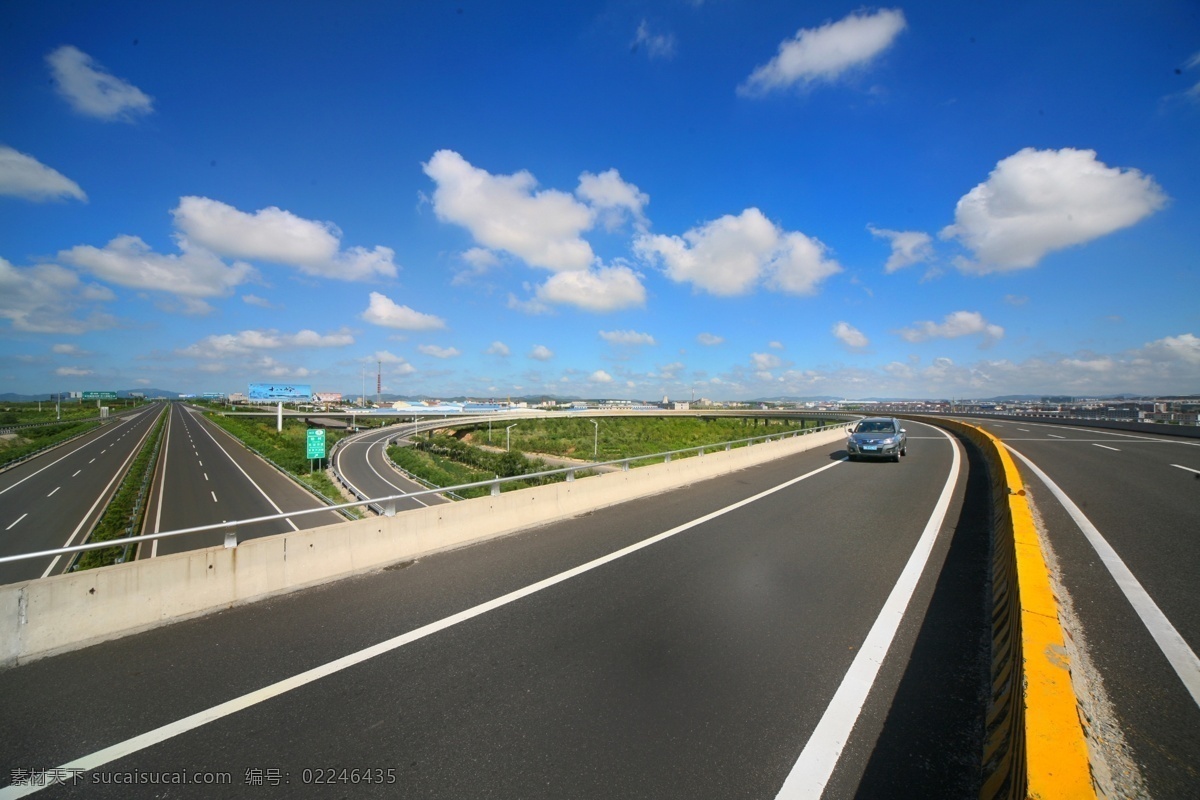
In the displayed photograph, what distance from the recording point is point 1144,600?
500 cm

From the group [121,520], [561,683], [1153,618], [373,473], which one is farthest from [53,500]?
[1153,618]

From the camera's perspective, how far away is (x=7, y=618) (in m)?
4.18

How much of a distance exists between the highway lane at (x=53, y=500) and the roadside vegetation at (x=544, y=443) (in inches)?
786

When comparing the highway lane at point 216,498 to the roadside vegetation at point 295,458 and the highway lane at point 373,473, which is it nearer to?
the roadside vegetation at point 295,458

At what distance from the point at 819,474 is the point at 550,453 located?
199 ft

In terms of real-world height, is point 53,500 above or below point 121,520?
below

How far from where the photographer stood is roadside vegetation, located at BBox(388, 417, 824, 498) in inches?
2132

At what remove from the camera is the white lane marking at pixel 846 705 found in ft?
9.32

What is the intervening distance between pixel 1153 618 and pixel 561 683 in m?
5.35

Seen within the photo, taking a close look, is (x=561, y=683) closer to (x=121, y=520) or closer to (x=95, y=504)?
(x=121, y=520)

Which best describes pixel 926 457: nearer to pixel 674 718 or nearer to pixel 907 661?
pixel 907 661

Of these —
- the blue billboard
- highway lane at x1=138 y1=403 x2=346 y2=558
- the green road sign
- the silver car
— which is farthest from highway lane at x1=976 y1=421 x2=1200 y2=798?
the blue billboard

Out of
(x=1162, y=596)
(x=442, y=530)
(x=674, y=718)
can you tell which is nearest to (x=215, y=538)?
(x=442, y=530)

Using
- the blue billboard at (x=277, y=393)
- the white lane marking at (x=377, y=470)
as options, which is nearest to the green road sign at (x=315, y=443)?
the white lane marking at (x=377, y=470)
